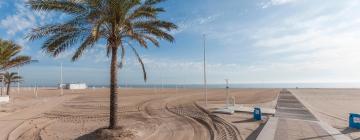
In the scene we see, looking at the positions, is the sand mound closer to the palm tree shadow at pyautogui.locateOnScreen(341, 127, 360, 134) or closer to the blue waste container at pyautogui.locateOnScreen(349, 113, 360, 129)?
the palm tree shadow at pyautogui.locateOnScreen(341, 127, 360, 134)

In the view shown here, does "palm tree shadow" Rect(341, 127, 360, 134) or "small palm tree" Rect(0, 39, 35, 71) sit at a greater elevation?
"small palm tree" Rect(0, 39, 35, 71)

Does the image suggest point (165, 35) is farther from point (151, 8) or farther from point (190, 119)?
point (190, 119)

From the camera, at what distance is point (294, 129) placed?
12500 mm

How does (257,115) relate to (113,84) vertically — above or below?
below

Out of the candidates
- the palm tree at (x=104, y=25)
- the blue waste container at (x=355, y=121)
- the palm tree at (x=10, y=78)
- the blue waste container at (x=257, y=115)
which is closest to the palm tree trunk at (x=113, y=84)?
the palm tree at (x=104, y=25)

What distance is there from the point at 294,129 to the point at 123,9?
32.1 feet

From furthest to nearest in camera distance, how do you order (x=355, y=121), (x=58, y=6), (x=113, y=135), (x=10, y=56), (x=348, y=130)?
1. (x=10, y=56)
2. (x=355, y=121)
3. (x=348, y=130)
4. (x=113, y=135)
5. (x=58, y=6)

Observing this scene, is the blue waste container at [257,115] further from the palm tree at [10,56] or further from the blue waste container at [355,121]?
the palm tree at [10,56]

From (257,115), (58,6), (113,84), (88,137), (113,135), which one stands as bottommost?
(88,137)

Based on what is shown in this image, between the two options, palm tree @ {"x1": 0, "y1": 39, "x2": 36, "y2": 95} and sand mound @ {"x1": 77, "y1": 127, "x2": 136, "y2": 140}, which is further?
palm tree @ {"x1": 0, "y1": 39, "x2": 36, "y2": 95}

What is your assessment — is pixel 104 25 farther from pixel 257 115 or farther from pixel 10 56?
pixel 10 56

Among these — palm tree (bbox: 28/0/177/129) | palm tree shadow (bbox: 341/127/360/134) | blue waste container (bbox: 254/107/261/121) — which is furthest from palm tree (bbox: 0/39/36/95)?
palm tree shadow (bbox: 341/127/360/134)

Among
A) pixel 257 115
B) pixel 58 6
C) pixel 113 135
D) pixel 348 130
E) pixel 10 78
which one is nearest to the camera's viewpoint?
pixel 58 6

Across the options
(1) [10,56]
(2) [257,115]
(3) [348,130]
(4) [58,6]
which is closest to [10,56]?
(1) [10,56]
